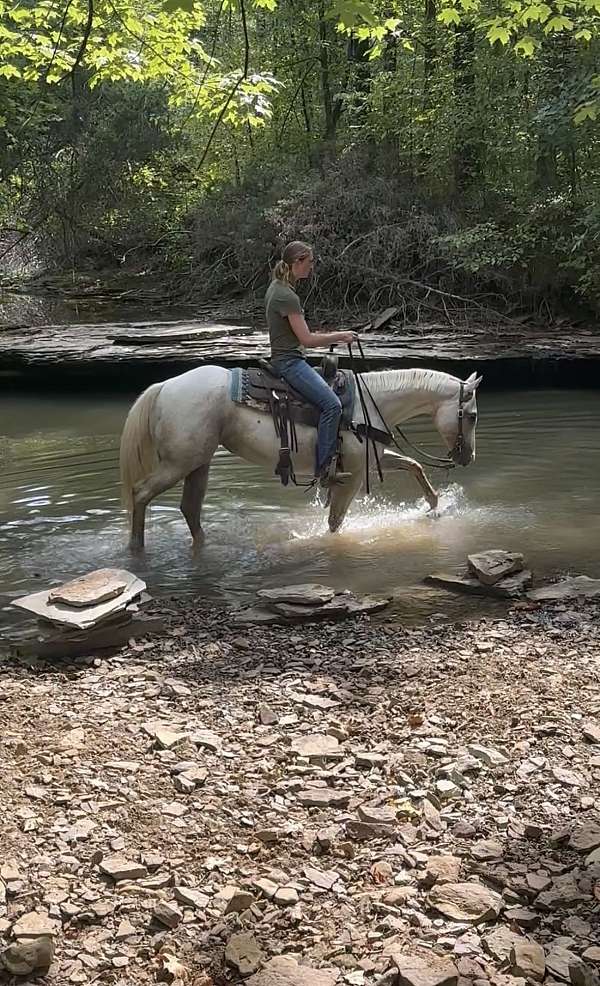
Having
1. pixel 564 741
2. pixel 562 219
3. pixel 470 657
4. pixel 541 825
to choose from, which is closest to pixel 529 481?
pixel 470 657

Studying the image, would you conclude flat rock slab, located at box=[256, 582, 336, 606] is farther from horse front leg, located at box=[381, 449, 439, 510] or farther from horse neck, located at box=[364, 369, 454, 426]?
horse neck, located at box=[364, 369, 454, 426]

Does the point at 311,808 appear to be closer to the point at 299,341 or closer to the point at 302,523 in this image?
the point at 299,341

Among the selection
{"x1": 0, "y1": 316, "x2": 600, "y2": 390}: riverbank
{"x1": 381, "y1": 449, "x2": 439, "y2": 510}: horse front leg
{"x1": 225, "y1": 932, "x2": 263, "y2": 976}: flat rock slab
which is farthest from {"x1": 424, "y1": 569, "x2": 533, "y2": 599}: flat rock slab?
{"x1": 0, "y1": 316, "x2": 600, "y2": 390}: riverbank

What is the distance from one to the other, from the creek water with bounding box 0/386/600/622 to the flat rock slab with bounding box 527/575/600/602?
40cm

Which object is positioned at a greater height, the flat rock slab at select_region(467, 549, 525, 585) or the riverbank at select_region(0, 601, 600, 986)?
the flat rock slab at select_region(467, 549, 525, 585)

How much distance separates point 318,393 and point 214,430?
1017 mm

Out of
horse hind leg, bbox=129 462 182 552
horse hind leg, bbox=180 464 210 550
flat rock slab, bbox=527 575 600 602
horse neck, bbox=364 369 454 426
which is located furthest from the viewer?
horse neck, bbox=364 369 454 426

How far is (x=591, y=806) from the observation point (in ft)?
12.4

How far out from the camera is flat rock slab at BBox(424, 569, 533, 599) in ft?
21.9

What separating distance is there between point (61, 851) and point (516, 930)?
180 cm

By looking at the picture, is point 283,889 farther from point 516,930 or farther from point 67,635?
point 67,635

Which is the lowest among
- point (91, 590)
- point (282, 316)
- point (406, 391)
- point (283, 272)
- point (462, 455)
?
point (91, 590)

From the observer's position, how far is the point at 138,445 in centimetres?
808

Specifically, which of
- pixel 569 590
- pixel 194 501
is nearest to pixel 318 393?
pixel 194 501
